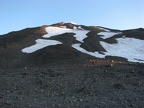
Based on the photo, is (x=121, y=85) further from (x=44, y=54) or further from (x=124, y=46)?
(x=124, y=46)

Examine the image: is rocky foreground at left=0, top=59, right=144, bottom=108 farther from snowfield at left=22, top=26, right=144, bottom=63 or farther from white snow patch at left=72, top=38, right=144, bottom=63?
snowfield at left=22, top=26, right=144, bottom=63

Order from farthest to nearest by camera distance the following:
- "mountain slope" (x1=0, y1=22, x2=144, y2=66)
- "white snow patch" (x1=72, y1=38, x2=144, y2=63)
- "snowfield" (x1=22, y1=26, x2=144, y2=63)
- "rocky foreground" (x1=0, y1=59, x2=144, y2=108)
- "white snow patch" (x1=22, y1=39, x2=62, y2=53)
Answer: "white snow patch" (x1=72, y1=38, x2=144, y2=63) < "snowfield" (x1=22, y1=26, x2=144, y2=63) < "white snow patch" (x1=22, y1=39, x2=62, y2=53) < "mountain slope" (x1=0, y1=22, x2=144, y2=66) < "rocky foreground" (x1=0, y1=59, x2=144, y2=108)

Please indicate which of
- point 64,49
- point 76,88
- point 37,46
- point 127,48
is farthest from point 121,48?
point 76,88

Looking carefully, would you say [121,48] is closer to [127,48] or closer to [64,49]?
[127,48]

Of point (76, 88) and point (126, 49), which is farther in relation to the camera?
point (126, 49)

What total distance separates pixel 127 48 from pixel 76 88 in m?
41.3

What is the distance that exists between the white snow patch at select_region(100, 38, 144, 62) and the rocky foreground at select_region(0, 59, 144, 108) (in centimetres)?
1965

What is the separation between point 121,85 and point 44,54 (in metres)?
21.9

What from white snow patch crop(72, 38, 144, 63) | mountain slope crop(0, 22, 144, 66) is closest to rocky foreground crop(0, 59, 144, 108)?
mountain slope crop(0, 22, 144, 66)

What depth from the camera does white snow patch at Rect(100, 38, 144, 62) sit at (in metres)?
56.2

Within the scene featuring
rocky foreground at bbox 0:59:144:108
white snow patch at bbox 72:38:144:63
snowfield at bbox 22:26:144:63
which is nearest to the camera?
rocky foreground at bbox 0:59:144:108

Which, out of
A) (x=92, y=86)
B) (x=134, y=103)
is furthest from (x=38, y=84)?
(x=134, y=103)

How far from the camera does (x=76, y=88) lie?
82.6 feet

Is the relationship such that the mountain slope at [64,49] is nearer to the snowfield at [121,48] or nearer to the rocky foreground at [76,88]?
the snowfield at [121,48]
